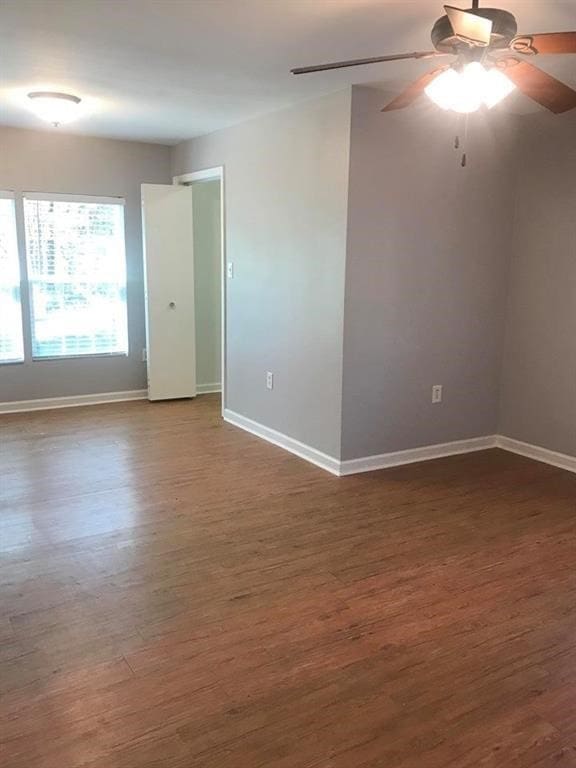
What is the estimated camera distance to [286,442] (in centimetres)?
455

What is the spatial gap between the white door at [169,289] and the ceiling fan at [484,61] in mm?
3599

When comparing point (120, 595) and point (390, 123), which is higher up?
point (390, 123)

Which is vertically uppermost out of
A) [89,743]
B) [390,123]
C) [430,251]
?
[390,123]

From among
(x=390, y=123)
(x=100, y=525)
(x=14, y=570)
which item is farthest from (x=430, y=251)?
(x=14, y=570)

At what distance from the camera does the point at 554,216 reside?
13.9 ft

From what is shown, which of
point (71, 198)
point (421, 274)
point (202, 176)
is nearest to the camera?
point (421, 274)

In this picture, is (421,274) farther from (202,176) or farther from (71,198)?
→ (71,198)

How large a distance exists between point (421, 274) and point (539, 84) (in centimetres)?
181

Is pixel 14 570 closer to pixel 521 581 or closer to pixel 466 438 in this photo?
pixel 521 581

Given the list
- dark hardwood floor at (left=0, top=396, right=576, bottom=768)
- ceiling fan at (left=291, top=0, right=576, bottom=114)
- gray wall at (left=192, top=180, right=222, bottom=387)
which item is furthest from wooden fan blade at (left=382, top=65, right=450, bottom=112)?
gray wall at (left=192, top=180, right=222, bottom=387)

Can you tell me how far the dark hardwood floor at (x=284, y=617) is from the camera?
183cm

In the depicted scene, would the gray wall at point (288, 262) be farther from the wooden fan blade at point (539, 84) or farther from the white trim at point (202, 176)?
the wooden fan blade at point (539, 84)

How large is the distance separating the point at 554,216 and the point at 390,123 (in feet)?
4.46

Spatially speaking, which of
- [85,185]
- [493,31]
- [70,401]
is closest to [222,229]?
[85,185]
